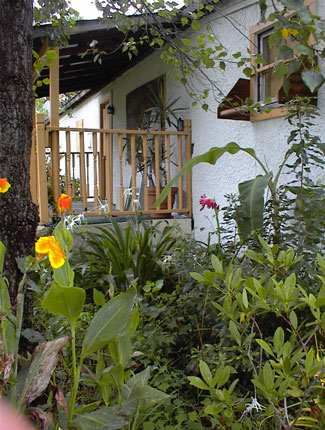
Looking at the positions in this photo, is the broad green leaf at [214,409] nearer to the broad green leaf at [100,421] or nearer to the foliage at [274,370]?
the foliage at [274,370]

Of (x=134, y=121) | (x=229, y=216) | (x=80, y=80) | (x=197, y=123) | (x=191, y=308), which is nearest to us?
(x=191, y=308)

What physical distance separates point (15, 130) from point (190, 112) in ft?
15.9

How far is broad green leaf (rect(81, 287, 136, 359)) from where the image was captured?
1.36m

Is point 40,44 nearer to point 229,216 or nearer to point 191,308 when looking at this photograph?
point 229,216

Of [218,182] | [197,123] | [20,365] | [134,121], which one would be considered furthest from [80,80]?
[20,365]

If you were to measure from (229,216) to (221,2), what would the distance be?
3.25m

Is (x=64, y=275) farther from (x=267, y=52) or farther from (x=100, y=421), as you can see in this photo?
(x=267, y=52)

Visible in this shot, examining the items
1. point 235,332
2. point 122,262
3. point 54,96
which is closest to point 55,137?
point 54,96

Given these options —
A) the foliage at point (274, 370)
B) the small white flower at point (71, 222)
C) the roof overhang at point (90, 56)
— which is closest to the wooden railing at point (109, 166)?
the small white flower at point (71, 222)

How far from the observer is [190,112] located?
22.3 feet

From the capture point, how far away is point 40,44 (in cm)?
684

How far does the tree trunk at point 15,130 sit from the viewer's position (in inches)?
83.4

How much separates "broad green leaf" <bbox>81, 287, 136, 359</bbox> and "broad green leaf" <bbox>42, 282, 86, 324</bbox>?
0.23 feet

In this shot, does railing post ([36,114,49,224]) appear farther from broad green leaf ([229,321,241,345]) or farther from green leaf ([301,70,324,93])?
broad green leaf ([229,321,241,345])
